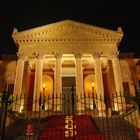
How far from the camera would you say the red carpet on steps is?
41.5 ft


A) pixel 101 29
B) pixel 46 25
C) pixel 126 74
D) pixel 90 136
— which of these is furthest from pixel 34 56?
pixel 90 136

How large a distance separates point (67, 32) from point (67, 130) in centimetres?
1358

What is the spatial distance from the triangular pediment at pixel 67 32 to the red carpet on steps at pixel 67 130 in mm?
10532

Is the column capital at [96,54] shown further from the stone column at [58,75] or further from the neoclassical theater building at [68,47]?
the stone column at [58,75]

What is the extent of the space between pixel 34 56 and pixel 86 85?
7.50 m

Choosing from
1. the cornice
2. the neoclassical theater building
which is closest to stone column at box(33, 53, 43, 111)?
the neoclassical theater building

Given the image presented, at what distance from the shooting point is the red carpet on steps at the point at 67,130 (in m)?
12.6

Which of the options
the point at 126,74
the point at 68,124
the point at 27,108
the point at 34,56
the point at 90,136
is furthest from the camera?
the point at 126,74

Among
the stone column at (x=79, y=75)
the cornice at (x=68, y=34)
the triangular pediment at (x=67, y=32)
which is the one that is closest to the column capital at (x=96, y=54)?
the cornice at (x=68, y=34)

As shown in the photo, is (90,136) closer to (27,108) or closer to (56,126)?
(56,126)

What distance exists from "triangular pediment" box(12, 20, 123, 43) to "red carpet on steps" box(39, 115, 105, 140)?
10.5 metres

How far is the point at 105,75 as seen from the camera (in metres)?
28.2

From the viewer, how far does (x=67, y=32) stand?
81.3 feet

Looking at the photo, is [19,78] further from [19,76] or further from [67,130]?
[67,130]
